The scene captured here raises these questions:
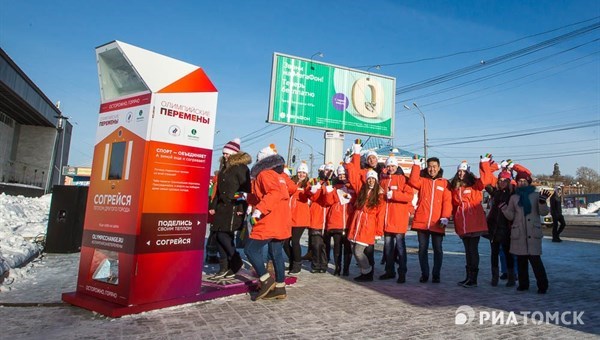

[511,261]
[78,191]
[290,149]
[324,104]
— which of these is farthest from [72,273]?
[290,149]

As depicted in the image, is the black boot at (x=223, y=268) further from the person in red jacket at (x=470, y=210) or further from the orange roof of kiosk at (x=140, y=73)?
the person in red jacket at (x=470, y=210)

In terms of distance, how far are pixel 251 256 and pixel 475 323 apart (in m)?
2.58

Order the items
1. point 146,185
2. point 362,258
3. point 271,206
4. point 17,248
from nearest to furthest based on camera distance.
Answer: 1. point 146,185
2. point 271,206
3. point 362,258
4. point 17,248

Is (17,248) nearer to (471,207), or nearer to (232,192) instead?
(232,192)

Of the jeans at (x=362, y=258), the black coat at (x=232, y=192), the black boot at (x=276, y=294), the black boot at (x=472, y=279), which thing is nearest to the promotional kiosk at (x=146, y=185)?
the black boot at (x=276, y=294)

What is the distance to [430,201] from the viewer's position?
20.3 ft

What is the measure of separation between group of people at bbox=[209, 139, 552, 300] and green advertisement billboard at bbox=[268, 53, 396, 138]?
9959mm

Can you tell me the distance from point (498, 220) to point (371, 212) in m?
2.09

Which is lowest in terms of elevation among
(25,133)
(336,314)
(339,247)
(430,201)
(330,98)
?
(336,314)

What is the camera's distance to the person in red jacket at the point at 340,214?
6566mm

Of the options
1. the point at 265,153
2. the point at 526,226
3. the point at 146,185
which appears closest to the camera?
the point at 146,185

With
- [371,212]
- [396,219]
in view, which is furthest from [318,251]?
[396,219]

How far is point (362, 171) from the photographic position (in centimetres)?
647

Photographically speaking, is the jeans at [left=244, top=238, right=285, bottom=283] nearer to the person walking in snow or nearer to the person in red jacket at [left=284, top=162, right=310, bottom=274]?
the person in red jacket at [left=284, top=162, right=310, bottom=274]
